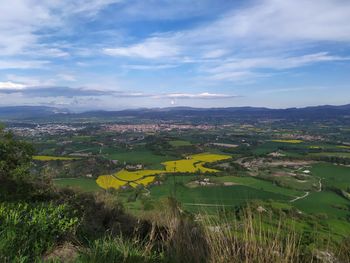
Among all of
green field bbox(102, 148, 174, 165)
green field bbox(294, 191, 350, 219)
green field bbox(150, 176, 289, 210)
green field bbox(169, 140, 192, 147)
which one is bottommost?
green field bbox(294, 191, 350, 219)

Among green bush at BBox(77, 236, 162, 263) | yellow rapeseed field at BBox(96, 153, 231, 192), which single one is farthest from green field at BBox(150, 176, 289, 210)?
yellow rapeseed field at BBox(96, 153, 231, 192)

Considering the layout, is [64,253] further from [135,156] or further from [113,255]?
[135,156]

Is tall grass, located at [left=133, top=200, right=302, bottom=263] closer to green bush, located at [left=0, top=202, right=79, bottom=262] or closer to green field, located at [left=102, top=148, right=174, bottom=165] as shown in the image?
green bush, located at [left=0, top=202, right=79, bottom=262]

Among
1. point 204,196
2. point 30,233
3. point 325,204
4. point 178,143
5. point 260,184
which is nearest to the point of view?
point 30,233

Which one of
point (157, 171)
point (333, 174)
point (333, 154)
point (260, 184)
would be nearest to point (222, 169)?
point (260, 184)

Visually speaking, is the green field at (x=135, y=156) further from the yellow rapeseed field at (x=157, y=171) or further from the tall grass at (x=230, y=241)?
the tall grass at (x=230, y=241)

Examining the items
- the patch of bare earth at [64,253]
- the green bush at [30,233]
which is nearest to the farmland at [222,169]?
the green bush at [30,233]

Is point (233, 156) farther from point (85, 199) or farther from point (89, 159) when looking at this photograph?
point (85, 199)

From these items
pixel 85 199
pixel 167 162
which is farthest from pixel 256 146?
pixel 85 199

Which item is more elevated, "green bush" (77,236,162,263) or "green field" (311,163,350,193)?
"green bush" (77,236,162,263)
